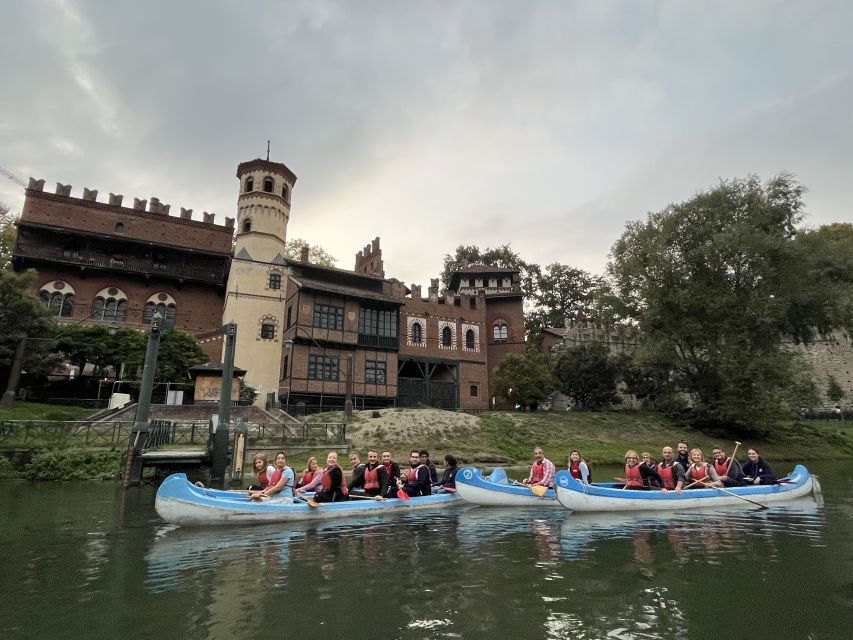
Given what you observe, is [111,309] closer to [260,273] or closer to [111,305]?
[111,305]

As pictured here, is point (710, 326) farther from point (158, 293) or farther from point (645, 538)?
point (158, 293)

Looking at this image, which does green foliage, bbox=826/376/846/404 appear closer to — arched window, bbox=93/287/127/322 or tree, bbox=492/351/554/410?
tree, bbox=492/351/554/410

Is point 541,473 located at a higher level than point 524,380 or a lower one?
lower

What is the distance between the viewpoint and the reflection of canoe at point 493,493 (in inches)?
599

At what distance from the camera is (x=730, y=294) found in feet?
109

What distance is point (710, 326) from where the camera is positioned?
33688 mm

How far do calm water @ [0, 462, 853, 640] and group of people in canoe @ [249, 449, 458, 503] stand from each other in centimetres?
101

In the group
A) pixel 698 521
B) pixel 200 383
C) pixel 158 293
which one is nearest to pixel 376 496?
pixel 698 521

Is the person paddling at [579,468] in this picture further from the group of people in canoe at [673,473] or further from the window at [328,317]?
the window at [328,317]

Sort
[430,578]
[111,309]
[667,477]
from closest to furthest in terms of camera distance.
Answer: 1. [430,578]
2. [667,477]
3. [111,309]

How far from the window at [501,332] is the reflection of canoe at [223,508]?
35.3 m

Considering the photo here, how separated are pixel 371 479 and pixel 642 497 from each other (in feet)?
24.8

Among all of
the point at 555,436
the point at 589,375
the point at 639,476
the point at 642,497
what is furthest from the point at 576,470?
the point at 589,375

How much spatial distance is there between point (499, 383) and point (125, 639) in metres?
35.0
